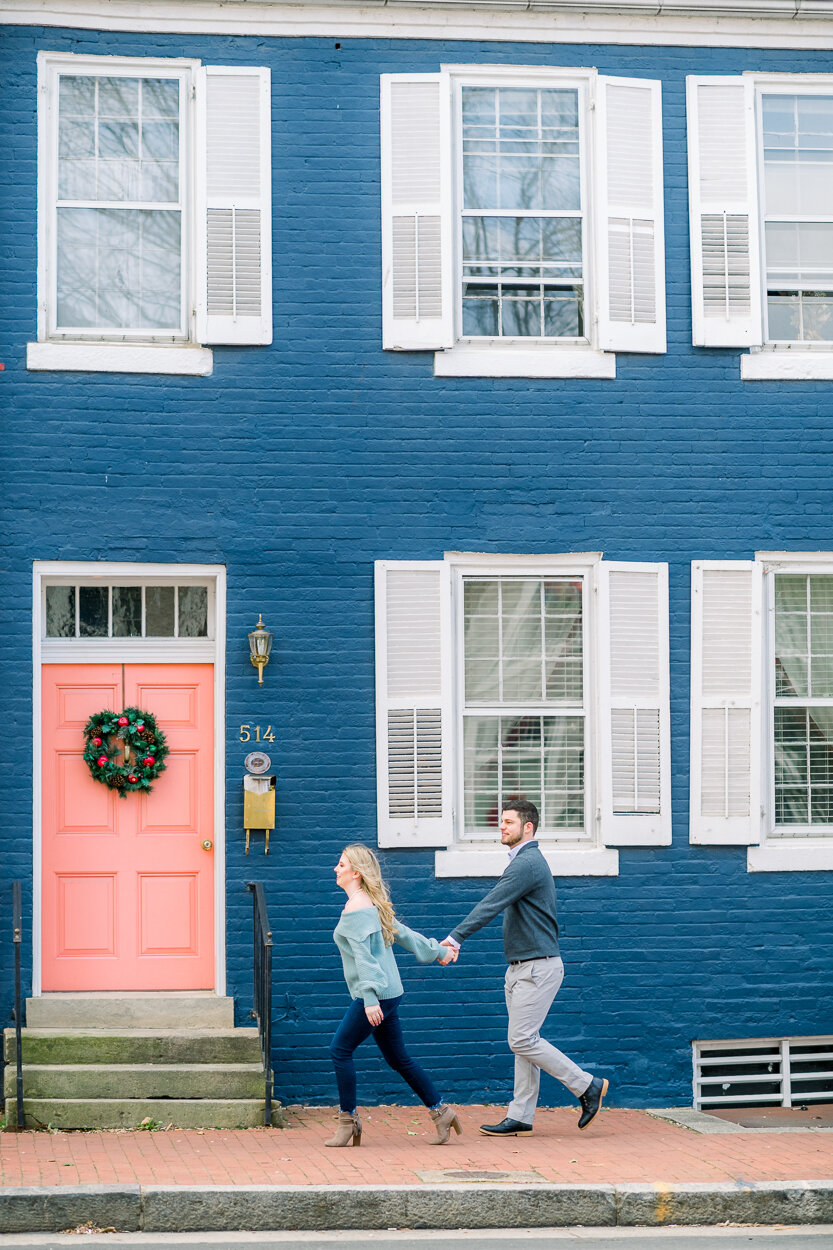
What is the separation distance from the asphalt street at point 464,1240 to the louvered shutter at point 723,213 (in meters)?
5.45

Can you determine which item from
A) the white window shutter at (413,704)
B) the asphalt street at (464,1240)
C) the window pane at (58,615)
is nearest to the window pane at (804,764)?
the white window shutter at (413,704)

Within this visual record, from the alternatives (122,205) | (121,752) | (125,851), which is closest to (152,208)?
(122,205)

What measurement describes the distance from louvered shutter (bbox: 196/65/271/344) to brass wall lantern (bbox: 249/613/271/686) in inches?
70.1

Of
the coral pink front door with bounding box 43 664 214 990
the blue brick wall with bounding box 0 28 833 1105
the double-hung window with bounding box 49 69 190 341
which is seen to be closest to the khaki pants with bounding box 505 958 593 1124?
the blue brick wall with bounding box 0 28 833 1105

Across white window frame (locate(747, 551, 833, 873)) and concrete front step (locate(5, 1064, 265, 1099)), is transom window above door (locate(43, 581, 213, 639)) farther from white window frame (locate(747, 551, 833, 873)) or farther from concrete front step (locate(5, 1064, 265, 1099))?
white window frame (locate(747, 551, 833, 873))

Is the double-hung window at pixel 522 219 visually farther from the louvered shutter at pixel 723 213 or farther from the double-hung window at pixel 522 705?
the double-hung window at pixel 522 705

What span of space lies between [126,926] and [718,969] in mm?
3677

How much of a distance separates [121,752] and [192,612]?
971 mm

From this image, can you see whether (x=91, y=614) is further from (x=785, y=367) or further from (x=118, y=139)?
(x=785, y=367)

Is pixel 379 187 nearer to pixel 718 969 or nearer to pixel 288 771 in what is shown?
pixel 288 771

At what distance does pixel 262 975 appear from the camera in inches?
359

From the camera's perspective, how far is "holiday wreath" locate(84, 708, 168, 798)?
9.70 m

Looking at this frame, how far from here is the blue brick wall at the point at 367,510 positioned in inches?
382

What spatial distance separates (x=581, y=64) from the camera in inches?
405
